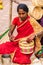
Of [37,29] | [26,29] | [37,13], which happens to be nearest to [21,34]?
[26,29]

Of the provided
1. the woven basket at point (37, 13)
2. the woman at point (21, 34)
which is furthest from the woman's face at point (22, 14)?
the woven basket at point (37, 13)

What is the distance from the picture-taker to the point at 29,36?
219 inches

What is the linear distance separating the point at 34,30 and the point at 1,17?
3790 millimetres

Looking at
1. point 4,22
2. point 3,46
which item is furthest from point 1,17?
point 3,46

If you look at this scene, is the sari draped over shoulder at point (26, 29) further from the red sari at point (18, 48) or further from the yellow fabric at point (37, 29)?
the yellow fabric at point (37, 29)

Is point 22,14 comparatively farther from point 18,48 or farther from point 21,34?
point 18,48

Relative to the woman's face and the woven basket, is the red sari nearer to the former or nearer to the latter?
the woman's face

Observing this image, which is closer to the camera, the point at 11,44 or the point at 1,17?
the point at 11,44

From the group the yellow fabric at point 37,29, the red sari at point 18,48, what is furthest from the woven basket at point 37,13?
the red sari at point 18,48

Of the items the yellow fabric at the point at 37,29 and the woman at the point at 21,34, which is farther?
the woman at the point at 21,34

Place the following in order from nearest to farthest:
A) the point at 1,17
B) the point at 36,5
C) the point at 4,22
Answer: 1. the point at 36,5
2. the point at 4,22
3. the point at 1,17

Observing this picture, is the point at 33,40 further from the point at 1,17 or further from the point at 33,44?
Answer: the point at 1,17

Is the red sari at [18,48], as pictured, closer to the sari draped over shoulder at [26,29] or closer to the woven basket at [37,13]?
the sari draped over shoulder at [26,29]

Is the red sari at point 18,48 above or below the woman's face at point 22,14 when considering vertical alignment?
below
